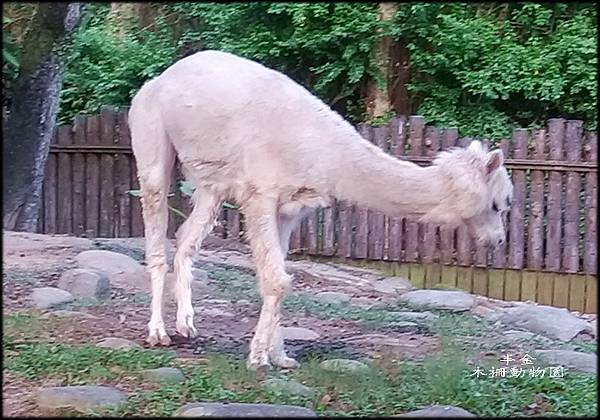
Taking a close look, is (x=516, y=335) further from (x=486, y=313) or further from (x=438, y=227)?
(x=438, y=227)

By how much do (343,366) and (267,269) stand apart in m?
0.67

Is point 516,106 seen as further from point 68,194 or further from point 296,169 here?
point 296,169

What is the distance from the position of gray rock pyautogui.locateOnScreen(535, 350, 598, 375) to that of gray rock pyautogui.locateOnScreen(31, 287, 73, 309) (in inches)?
123

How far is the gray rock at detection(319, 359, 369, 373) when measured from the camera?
5.00m

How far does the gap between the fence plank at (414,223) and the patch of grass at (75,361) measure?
4705mm

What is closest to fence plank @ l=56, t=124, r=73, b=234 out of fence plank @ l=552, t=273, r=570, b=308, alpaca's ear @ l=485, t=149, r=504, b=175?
fence plank @ l=552, t=273, r=570, b=308

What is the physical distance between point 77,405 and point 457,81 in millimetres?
7447

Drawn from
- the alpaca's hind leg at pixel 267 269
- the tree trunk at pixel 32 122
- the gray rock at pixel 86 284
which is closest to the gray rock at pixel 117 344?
the alpaca's hind leg at pixel 267 269

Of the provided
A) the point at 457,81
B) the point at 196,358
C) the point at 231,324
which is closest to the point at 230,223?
the point at 457,81

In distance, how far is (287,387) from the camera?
4617 mm

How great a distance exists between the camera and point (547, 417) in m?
4.21

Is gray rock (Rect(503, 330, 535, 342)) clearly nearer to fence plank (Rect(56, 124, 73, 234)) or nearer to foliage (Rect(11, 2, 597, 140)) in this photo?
foliage (Rect(11, 2, 597, 140))

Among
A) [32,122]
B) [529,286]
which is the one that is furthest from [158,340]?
[529,286]

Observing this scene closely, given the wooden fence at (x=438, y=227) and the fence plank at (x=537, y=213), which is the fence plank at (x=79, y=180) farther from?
the fence plank at (x=537, y=213)
